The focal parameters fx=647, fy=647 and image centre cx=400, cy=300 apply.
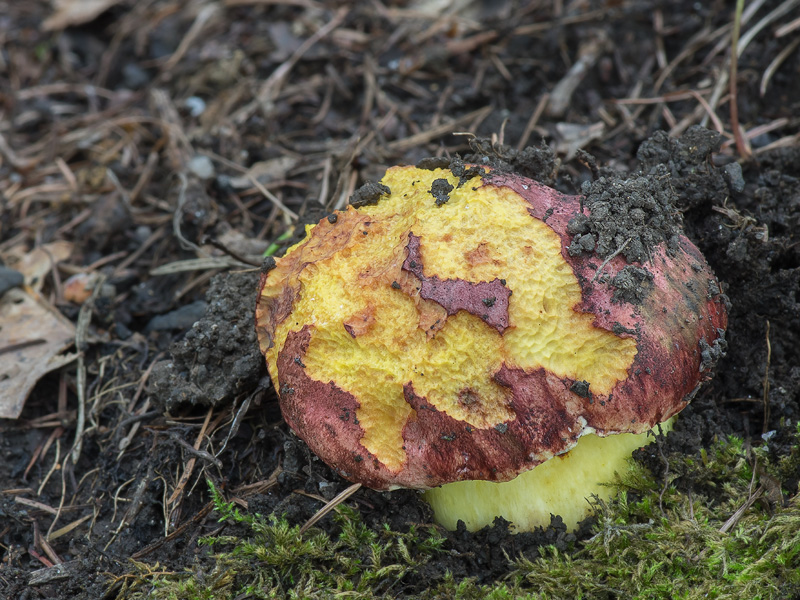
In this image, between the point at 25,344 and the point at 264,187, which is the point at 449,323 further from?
the point at 25,344

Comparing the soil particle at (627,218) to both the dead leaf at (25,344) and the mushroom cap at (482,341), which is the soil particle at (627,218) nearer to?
the mushroom cap at (482,341)

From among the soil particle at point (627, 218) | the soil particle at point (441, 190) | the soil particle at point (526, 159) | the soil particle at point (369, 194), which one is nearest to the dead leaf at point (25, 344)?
the soil particle at point (369, 194)

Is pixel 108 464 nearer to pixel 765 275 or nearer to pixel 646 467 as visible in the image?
pixel 646 467

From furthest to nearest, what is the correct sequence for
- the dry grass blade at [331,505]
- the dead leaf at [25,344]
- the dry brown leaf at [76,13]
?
the dry brown leaf at [76,13], the dead leaf at [25,344], the dry grass blade at [331,505]

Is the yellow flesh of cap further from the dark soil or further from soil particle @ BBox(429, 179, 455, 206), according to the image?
the dark soil

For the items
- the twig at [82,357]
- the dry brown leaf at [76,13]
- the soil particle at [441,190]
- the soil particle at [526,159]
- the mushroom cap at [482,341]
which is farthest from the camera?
the dry brown leaf at [76,13]

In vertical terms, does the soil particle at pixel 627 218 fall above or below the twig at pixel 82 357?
above

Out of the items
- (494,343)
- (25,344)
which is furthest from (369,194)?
(25,344)
